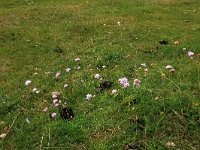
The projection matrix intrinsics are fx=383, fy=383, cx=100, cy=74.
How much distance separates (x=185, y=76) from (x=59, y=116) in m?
2.75

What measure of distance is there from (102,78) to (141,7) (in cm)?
909

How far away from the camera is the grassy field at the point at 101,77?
602 cm

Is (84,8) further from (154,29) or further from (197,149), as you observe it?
(197,149)

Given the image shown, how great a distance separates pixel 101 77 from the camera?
8461mm

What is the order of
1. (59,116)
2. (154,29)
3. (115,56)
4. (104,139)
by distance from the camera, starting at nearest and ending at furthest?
1. (104,139)
2. (59,116)
3. (115,56)
4. (154,29)

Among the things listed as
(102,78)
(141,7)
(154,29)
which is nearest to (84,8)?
(141,7)

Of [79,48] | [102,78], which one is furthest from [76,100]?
[79,48]

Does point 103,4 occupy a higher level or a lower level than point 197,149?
lower

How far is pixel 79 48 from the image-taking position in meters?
11.1

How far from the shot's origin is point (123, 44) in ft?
36.8

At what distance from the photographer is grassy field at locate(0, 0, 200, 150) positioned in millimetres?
6020

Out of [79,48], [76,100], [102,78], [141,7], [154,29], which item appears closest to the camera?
[76,100]

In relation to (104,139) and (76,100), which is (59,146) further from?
(76,100)

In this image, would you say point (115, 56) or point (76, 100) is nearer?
point (76, 100)
